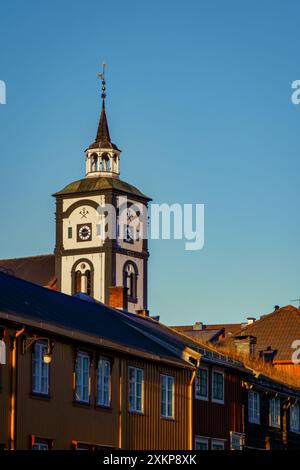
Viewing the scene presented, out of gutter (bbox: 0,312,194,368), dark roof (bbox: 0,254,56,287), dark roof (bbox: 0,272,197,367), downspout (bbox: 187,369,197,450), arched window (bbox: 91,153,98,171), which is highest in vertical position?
arched window (bbox: 91,153,98,171)

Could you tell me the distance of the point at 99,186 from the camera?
151 m

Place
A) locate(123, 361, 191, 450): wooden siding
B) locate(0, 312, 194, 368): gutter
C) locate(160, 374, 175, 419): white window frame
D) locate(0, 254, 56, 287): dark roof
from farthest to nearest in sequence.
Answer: locate(0, 254, 56, 287): dark roof → locate(160, 374, 175, 419): white window frame → locate(123, 361, 191, 450): wooden siding → locate(0, 312, 194, 368): gutter

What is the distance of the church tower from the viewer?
14950cm

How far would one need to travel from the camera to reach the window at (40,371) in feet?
142

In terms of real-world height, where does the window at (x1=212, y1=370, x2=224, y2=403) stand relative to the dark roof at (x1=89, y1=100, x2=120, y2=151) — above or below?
below

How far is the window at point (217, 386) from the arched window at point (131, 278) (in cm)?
9244

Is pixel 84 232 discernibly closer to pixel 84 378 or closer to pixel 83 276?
pixel 83 276

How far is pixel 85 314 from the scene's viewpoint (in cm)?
5059

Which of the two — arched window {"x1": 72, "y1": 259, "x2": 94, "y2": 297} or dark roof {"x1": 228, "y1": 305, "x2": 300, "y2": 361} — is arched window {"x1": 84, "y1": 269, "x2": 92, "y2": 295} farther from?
dark roof {"x1": 228, "y1": 305, "x2": 300, "y2": 361}

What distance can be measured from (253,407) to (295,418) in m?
6.27

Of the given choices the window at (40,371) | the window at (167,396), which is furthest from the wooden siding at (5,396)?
the window at (167,396)

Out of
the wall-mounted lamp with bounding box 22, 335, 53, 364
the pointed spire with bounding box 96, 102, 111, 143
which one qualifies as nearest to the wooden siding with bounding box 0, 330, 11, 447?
the wall-mounted lamp with bounding box 22, 335, 53, 364

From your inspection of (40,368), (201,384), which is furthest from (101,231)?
(40,368)
